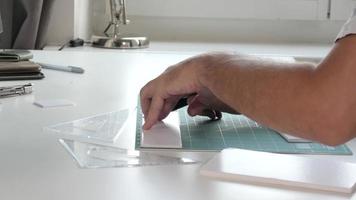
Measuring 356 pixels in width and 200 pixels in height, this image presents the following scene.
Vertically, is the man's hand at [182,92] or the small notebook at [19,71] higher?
the man's hand at [182,92]

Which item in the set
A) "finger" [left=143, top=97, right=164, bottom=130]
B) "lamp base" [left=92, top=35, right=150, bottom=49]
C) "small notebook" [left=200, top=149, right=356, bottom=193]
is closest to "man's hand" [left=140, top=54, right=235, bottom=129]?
"finger" [left=143, top=97, right=164, bottom=130]

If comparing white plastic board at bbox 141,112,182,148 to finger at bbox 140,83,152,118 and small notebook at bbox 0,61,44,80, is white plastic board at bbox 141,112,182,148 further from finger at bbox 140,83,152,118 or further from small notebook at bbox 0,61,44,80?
small notebook at bbox 0,61,44,80

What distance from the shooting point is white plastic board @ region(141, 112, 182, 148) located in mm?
948

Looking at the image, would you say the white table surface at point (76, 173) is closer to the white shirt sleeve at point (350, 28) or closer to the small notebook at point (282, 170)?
the small notebook at point (282, 170)

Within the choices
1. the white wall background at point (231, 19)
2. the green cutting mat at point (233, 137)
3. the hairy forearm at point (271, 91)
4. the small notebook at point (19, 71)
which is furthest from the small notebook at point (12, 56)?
the white wall background at point (231, 19)

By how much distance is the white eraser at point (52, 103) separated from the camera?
1.21 meters

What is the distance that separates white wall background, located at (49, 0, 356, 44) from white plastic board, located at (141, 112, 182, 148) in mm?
1458

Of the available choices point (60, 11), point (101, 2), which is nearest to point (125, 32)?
point (101, 2)

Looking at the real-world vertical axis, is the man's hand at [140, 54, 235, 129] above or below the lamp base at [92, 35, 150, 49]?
above

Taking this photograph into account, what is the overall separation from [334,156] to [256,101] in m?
0.15

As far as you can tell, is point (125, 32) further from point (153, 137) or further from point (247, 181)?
point (247, 181)

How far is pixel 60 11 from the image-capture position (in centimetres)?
229

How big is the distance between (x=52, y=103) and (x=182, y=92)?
306mm

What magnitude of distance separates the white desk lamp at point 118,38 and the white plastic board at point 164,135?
1155 mm
